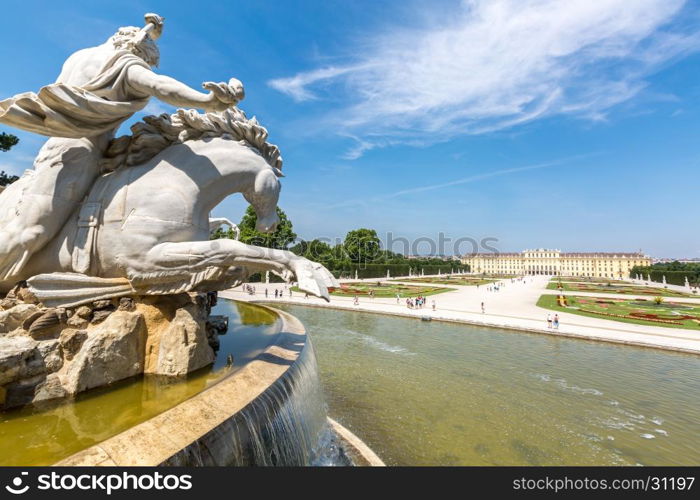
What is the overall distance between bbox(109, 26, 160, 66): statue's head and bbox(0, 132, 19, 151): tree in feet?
39.3

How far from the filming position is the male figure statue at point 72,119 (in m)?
3.16

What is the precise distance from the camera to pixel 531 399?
7.21 m

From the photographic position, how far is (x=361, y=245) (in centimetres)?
5406

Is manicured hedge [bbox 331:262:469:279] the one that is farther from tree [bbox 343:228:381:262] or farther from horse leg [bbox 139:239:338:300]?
horse leg [bbox 139:239:338:300]

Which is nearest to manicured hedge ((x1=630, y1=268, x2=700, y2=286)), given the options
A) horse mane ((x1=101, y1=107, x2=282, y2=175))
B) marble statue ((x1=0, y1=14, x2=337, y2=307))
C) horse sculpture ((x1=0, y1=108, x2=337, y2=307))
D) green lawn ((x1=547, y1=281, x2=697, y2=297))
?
green lawn ((x1=547, y1=281, x2=697, y2=297))

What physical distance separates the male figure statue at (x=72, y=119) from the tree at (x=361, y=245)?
50.2 meters

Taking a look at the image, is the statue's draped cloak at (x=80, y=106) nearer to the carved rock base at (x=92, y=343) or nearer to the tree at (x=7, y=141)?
the carved rock base at (x=92, y=343)

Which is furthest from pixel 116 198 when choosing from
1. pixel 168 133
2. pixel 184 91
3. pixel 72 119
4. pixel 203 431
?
pixel 203 431

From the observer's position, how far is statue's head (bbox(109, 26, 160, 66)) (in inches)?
151

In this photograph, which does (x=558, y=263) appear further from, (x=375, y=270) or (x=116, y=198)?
(x=116, y=198)

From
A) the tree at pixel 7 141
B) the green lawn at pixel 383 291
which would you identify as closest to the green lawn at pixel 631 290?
the green lawn at pixel 383 291
